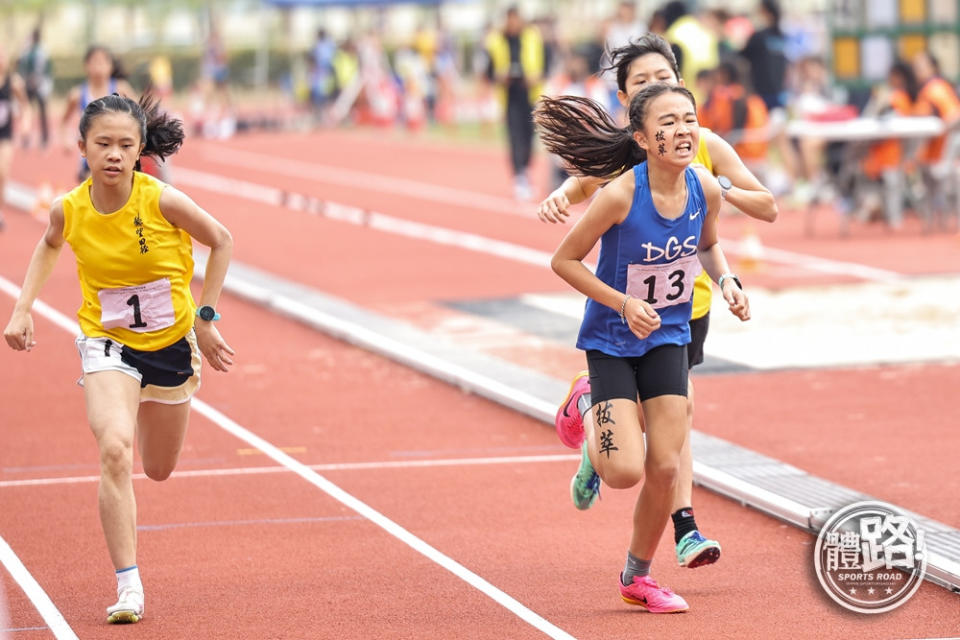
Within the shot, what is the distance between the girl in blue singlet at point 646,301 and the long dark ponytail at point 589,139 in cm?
20

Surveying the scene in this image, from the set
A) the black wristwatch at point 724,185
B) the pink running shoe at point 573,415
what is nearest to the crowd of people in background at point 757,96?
the black wristwatch at point 724,185

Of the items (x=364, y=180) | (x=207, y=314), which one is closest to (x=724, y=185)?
(x=207, y=314)

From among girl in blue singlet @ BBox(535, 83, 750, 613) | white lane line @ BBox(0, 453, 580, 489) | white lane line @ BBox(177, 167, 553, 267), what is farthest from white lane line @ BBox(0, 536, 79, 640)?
white lane line @ BBox(177, 167, 553, 267)

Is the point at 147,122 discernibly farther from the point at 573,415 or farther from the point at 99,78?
the point at 99,78

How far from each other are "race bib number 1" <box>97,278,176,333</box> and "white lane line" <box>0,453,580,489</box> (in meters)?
2.39

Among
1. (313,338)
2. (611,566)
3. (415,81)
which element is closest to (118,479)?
(611,566)

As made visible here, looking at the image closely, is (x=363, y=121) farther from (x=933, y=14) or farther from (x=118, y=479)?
(x=118, y=479)

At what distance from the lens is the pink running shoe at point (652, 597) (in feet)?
21.6

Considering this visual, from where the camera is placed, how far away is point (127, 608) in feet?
21.2

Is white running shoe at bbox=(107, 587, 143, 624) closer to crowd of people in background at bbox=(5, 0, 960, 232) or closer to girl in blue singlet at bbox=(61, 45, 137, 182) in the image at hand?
crowd of people in background at bbox=(5, 0, 960, 232)

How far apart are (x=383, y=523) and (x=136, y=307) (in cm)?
182

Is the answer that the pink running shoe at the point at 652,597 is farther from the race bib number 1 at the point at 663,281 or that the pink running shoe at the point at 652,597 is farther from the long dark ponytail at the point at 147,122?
the long dark ponytail at the point at 147,122

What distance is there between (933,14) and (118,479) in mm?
19639

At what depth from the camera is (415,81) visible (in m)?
41.9
